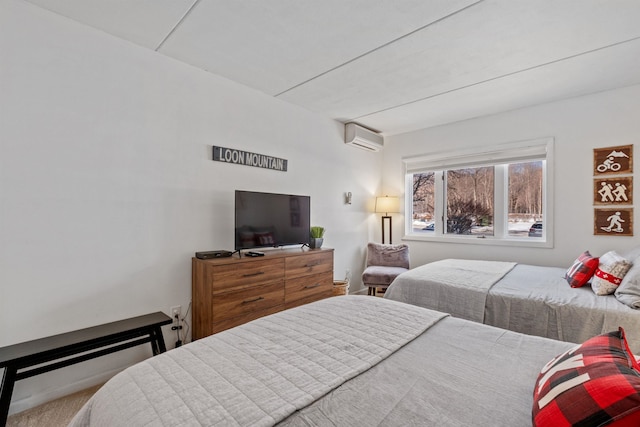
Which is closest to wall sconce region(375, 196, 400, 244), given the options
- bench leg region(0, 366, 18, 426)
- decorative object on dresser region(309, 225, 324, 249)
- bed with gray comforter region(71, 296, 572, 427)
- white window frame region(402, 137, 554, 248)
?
white window frame region(402, 137, 554, 248)

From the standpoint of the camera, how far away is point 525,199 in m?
3.77

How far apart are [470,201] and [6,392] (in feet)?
15.6

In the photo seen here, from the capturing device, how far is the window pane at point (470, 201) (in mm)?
4051

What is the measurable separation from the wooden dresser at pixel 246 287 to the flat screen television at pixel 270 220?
0.61ft

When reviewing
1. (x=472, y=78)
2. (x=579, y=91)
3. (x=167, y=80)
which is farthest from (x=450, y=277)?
(x=167, y=80)

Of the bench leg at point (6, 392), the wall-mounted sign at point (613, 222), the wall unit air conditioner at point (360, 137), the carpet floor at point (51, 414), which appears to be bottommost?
the carpet floor at point (51, 414)

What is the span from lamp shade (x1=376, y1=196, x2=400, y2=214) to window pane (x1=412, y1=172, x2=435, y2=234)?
35cm

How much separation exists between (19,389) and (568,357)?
2881 millimetres

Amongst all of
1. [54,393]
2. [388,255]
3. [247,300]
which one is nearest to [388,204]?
[388,255]

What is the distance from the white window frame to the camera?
3479 mm

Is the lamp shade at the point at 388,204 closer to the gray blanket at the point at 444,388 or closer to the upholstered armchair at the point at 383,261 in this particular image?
the upholstered armchair at the point at 383,261

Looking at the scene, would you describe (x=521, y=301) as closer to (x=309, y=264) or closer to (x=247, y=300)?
(x=309, y=264)

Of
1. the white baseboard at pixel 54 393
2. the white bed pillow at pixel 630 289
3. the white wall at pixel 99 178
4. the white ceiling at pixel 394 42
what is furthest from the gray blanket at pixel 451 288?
the white baseboard at pixel 54 393

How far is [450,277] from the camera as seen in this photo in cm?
267
